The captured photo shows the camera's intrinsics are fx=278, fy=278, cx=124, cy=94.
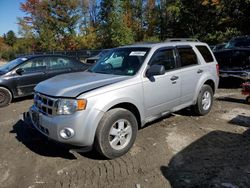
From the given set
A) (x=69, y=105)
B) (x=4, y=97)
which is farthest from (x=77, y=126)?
(x=4, y=97)

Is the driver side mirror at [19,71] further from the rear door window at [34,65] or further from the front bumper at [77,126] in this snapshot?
the front bumper at [77,126]

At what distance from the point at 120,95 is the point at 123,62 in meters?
1.10

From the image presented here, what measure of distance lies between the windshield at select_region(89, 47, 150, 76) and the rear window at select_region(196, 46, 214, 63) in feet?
5.90

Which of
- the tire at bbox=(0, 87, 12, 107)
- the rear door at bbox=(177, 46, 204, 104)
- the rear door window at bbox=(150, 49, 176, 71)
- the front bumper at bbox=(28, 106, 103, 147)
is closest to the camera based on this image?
the front bumper at bbox=(28, 106, 103, 147)

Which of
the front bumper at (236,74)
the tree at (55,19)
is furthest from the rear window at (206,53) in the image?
the tree at (55,19)

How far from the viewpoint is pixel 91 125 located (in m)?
4.01

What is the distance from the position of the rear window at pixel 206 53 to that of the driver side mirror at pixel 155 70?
1993mm

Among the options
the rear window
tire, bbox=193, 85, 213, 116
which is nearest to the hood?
tire, bbox=193, 85, 213, 116

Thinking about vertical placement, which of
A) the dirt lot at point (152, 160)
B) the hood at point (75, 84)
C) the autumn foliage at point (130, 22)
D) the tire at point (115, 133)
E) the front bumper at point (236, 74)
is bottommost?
the dirt lot at point (152, 160)

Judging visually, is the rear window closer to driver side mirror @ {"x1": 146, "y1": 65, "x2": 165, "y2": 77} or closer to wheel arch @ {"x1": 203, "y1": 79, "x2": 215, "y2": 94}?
wheel arch @ {"x1": 203, "y1": 79, "x2": 215, "y2": 94}

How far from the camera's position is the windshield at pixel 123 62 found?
4.99 metres

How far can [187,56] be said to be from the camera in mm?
5938

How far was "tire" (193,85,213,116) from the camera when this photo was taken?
Answer: 6.26 meters

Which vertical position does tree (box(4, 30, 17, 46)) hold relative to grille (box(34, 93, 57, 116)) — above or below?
above
